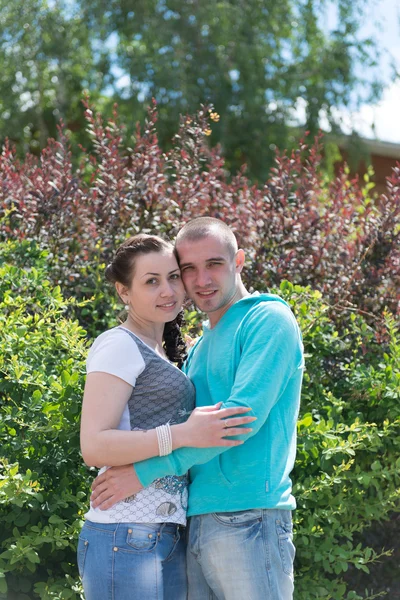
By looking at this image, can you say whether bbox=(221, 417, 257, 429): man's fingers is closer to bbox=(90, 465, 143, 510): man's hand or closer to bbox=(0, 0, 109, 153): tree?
bbox=(90, 465, 143, 510): man's hand

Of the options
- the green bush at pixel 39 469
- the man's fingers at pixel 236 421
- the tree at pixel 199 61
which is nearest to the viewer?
the man's fingers at pixel 236 421

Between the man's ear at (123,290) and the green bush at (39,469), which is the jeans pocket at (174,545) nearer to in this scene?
the green bush at (39,469)

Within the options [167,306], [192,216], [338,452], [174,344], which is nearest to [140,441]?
[167,306]

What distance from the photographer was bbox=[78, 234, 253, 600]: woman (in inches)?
92.0

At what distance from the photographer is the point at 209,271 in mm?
2713

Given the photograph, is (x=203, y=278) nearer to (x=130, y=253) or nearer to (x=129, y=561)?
(x=130, y=253)

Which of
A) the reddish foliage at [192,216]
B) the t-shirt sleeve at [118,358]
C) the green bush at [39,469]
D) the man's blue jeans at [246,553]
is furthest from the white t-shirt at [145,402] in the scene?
the reddish foliage at [192,216]

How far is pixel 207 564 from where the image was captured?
244cm

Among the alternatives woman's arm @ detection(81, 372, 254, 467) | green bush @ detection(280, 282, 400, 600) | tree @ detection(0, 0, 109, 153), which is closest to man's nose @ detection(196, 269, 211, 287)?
woman's arm @ detection(81, 372, 254, 467)

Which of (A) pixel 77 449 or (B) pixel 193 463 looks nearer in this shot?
(B) pixel 193 463

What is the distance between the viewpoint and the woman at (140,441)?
2338mm

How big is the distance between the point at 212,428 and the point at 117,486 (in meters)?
0.36

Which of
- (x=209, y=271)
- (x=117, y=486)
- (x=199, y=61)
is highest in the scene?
(x=199, y=61)

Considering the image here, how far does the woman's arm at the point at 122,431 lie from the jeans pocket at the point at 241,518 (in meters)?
0.24
